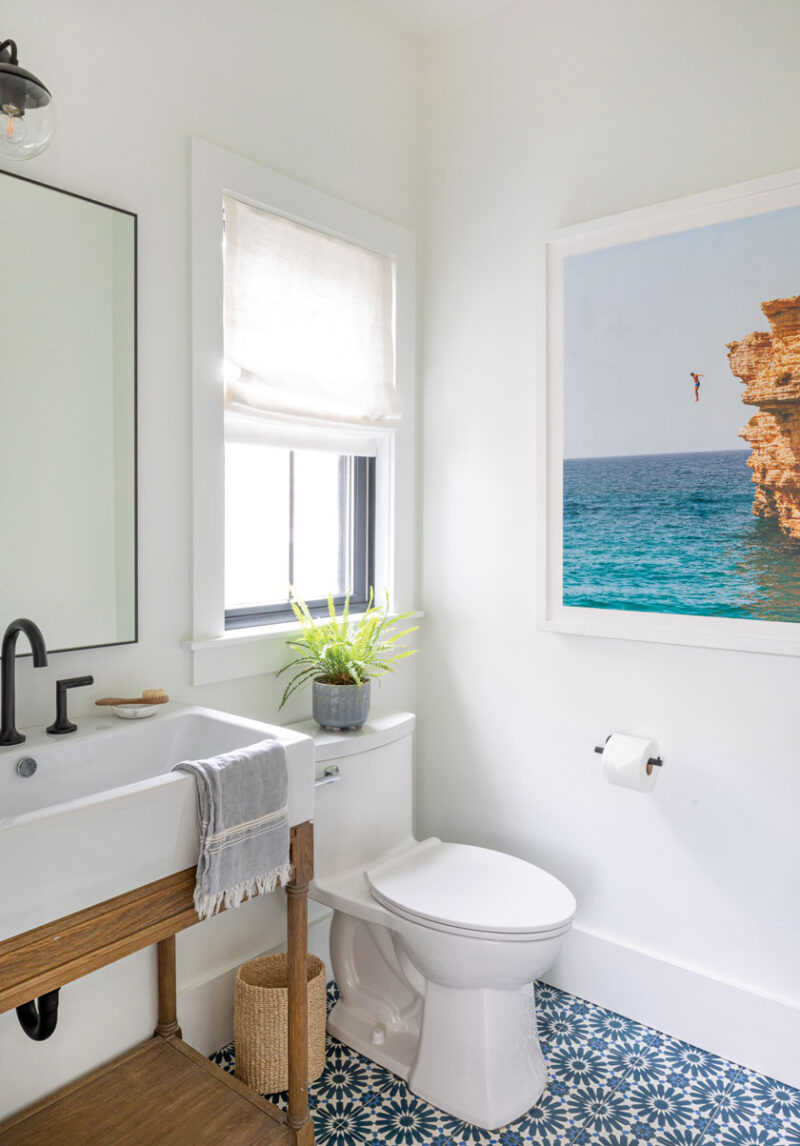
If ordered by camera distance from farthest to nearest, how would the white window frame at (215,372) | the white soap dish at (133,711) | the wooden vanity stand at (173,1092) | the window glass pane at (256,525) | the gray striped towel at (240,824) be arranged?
the window glass pane at (256,525), the white window frame at (215,372), the white soap dish at (133,711), the wooden vanity stand at (173,1092), the gray striped towel at (240,824)

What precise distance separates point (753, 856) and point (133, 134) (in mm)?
2139

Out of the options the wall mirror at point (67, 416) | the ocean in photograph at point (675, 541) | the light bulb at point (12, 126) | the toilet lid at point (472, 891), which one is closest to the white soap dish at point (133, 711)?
the wall mirror at point (67, 416)

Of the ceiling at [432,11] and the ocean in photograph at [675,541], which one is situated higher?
the ceiling at [432,11]

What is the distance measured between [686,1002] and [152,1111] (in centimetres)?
127

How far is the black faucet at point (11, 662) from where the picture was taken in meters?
1.41

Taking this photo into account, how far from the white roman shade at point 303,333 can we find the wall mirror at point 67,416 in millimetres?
317

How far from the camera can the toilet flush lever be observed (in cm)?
190

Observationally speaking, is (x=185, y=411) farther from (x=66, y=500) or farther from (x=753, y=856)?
(x=753, y=856)

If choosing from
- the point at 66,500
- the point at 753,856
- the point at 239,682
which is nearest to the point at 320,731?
the point at 239,682

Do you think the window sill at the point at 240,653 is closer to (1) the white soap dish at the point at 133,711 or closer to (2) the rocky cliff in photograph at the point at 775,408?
(1) the white soap dish at the point at 133,711

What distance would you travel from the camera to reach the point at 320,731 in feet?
6.65

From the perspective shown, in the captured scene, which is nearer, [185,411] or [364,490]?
[185,411]

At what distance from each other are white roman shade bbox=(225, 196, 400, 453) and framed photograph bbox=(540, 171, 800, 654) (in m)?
0.51

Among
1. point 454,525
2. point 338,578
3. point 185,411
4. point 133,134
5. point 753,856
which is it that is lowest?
point 753,856
